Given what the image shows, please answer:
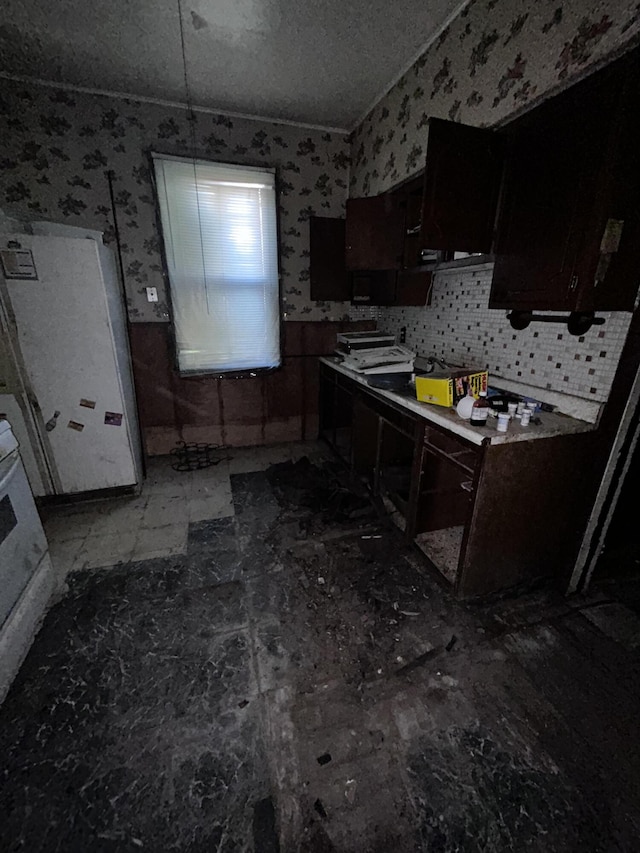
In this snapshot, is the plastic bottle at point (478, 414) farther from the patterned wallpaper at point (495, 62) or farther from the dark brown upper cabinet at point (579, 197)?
the patterned wallpaper at point (495, 62)

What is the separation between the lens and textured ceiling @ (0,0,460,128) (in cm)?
177

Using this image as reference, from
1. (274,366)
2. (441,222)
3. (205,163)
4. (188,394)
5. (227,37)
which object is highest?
(227,37)

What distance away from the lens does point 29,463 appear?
2361mm

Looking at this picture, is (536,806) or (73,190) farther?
(73,190)

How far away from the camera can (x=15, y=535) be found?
1459 millimetres

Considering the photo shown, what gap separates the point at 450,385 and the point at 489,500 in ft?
1.87

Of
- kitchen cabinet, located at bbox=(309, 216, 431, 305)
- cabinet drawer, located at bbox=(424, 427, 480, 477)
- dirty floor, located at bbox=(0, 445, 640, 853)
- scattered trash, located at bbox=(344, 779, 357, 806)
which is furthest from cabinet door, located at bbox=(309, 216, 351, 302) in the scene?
scattered trash, located at bbox=(344, 779, 357, 806)

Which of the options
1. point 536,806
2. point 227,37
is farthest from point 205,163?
point 536,806

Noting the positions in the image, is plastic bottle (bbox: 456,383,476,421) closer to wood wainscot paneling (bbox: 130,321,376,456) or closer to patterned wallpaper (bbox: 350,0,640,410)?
patterned wallpaper (bbox: 350,0,640,410)

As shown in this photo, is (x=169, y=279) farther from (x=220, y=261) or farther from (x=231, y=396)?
(x=231, y=396)

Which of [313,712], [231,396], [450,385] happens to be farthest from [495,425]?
[231,396]

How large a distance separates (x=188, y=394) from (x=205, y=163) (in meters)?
1.91

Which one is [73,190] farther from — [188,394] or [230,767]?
[230,767]

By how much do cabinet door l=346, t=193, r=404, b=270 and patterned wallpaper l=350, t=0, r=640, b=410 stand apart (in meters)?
0.26
